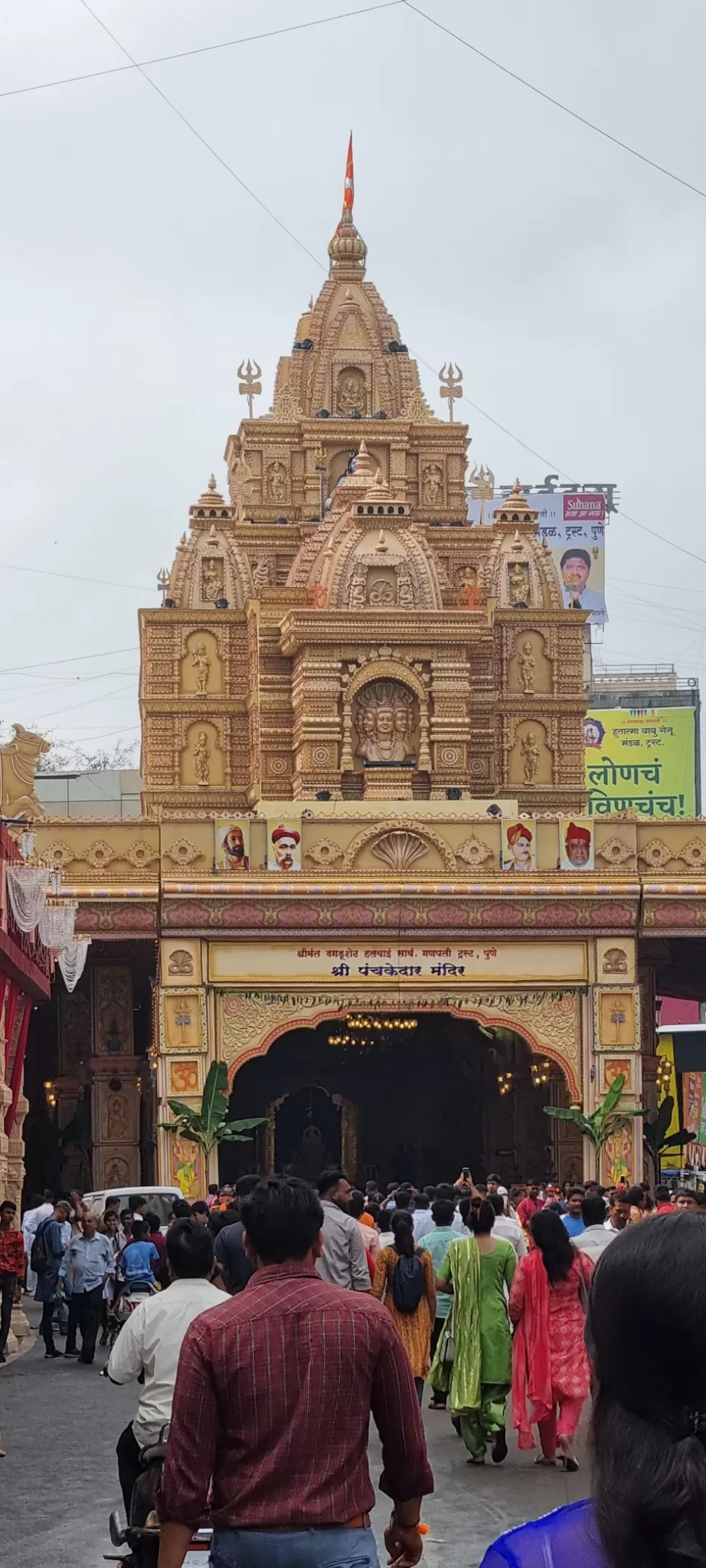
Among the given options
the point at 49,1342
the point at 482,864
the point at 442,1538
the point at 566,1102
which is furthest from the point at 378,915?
the point at 442,1538

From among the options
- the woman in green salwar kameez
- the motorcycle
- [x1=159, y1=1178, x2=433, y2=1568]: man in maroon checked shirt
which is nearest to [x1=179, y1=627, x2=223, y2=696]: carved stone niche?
the woman in green salwar kameez

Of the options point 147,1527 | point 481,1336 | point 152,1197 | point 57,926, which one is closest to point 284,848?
point 57,926

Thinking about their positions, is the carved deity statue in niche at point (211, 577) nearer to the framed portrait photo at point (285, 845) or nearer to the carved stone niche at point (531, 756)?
the carved stone niche at point (531, 756)

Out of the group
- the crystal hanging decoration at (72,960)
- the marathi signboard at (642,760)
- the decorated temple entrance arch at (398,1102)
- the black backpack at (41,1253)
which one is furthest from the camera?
the marathi signboard at (642,760)

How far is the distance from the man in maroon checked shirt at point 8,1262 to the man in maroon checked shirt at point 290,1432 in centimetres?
1236

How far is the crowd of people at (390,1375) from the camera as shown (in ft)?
8.29

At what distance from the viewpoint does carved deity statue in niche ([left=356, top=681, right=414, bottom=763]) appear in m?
38.5

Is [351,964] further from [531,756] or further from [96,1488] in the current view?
[96,1488]

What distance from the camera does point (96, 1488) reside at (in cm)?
1092

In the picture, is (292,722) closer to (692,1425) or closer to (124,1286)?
(124,1286)

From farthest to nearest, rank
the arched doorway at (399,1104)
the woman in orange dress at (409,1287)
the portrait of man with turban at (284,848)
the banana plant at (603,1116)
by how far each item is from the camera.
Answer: the arched doorway at (399,1104) < the portrait of man with turban at (284,848) < the banana plant at (603,1116) < the woman in orange dress at (409,1287)

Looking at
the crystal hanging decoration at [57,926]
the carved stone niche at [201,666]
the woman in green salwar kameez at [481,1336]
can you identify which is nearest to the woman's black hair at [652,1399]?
the woman in green salwar kameez at [481,1336]

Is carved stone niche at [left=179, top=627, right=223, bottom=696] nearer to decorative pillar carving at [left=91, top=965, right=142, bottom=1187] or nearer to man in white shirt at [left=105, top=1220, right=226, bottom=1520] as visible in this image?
decorative pillar carving at [left=91, top=965, right=142, bottom=1187]

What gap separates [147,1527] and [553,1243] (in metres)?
5.46
